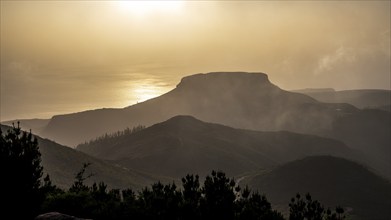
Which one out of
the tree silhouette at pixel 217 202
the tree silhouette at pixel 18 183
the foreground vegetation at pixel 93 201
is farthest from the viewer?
the tree silhouette at pixel 217 202

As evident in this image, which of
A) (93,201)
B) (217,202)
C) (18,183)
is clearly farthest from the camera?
(217,202)

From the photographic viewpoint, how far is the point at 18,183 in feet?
121

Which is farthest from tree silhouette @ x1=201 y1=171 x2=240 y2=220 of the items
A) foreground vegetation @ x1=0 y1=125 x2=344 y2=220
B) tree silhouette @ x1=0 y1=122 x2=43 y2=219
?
tree silhouette @ x1=0 y1=122 x2=43 y2=219

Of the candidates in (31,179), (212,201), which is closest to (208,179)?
(212,201)

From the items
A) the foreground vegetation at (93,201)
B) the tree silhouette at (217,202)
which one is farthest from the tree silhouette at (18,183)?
the tree silhouette at (217,202)

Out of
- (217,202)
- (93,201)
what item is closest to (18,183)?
(93,201)

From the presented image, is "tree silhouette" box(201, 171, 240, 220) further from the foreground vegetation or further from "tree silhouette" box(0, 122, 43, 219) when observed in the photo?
"tree silhouette" box(0, 122, 43, 219)

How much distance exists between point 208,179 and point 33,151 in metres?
23.6

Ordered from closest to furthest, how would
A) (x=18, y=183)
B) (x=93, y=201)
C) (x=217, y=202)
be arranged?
(x=18, y=183)
(x=93, y=201)
(x=217, y=202)

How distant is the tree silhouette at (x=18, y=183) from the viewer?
119 feet

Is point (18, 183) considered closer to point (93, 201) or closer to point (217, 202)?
point (93, 201)

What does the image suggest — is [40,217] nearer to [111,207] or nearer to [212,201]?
[111,207]

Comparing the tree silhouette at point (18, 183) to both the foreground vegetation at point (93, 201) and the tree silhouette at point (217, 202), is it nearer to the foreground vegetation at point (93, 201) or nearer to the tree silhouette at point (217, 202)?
the foreground vegetation at point (93, 201)

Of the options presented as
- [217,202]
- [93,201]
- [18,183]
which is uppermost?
[18,183]
